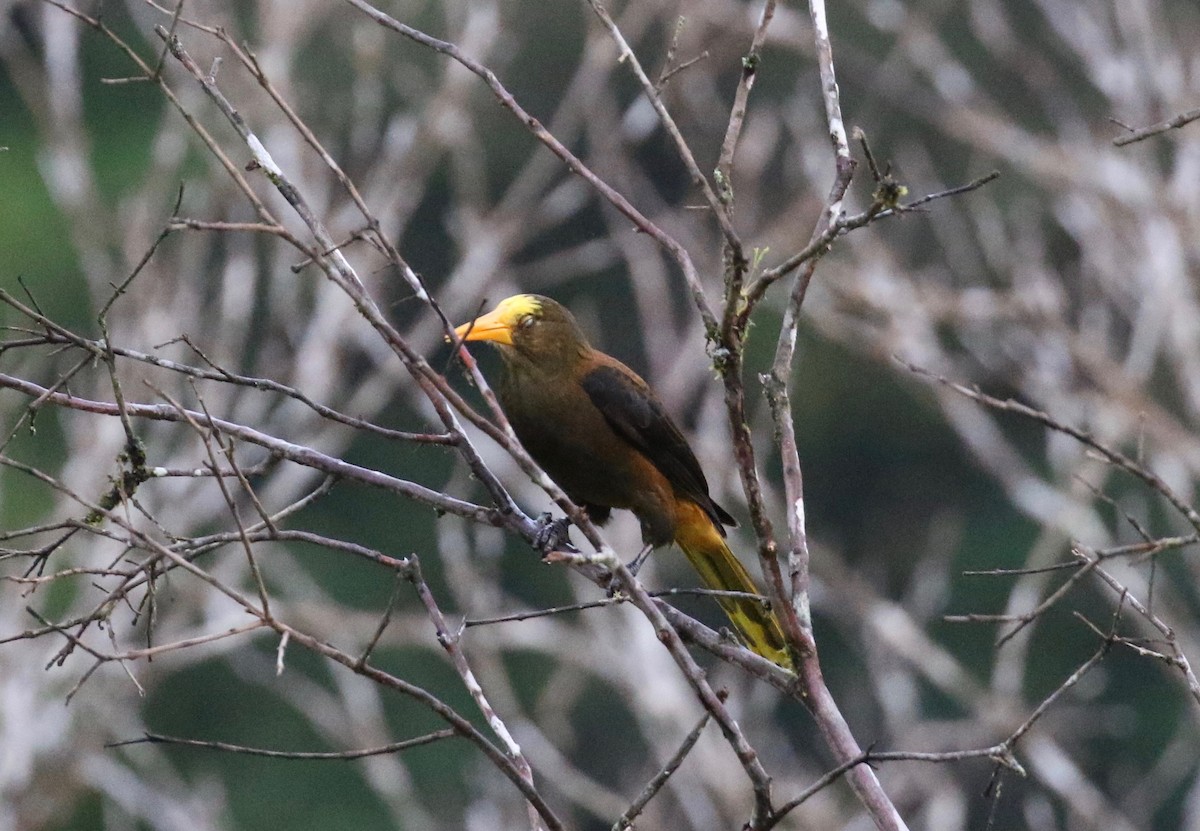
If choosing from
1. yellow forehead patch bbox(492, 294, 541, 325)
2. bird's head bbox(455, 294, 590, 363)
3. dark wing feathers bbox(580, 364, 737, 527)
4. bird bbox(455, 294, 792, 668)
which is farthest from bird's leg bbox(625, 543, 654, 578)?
yellow forehead patch bbox(492, 294, 541, 325)

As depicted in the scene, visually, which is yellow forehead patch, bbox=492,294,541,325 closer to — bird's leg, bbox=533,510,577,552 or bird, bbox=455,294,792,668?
bird, bbox=455,294,792,668

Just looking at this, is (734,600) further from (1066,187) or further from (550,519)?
(1066,187)

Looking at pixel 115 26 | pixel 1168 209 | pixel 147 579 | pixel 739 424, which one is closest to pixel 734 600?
pixel 739 424

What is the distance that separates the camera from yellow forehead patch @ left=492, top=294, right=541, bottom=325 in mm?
5211

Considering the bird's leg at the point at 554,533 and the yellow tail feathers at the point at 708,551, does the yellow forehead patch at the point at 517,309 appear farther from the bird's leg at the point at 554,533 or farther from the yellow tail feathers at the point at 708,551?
the yellow tail feathers at the point at 708,551

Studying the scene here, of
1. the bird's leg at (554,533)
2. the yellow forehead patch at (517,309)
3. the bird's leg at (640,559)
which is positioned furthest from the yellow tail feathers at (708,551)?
the yellow forehead patch at (517,309)

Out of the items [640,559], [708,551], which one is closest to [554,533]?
[640,559]

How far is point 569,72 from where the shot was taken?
19906mm

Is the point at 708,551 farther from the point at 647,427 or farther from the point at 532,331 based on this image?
the point at 532,331

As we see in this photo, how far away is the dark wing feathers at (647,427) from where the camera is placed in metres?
5.26

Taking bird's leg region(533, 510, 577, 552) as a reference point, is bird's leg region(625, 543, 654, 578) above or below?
below

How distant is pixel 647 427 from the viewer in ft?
17.4

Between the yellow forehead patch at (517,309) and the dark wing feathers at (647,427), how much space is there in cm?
27

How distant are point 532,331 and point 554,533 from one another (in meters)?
0.73
